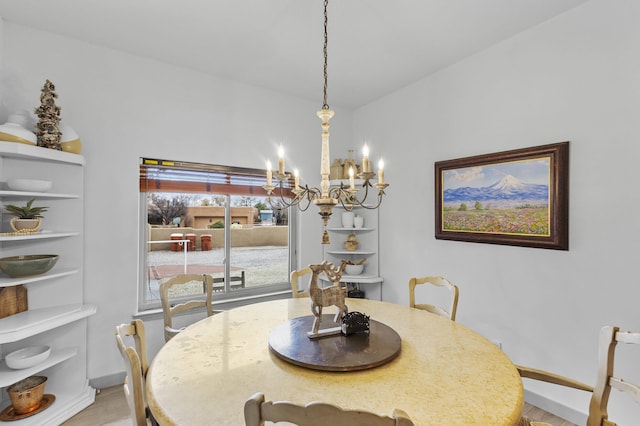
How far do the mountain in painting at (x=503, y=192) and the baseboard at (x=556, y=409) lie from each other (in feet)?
4.71

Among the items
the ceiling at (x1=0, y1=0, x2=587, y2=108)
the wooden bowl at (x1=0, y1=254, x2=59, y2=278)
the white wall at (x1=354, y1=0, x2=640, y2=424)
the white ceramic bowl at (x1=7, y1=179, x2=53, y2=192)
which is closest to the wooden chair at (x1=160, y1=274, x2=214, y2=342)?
the wooden bowl at (x1=0, y1=254, x2=59, y2=278)

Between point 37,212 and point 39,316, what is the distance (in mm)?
709

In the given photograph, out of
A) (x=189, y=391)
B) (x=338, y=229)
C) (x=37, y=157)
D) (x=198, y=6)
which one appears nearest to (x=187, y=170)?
(x=37, y=157)

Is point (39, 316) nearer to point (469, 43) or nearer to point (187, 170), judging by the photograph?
point (187, 170)

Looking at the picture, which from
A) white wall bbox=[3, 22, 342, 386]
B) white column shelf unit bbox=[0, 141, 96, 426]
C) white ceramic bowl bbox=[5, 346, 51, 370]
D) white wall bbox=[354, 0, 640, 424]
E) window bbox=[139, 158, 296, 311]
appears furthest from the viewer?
window bbox=[139, 158, 296, 311]

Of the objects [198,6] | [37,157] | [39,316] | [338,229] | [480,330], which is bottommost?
[480,330]

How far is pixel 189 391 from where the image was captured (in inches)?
42.9

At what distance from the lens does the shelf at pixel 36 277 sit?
1949mm

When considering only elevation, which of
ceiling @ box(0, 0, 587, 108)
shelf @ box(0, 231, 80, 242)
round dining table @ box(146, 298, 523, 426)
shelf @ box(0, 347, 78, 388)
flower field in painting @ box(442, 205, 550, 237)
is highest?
ceiling @ box(0, 0, 587, 108)

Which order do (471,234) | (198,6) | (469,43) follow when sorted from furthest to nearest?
1. (471,234)
2. (469,43)
3. (198,6)

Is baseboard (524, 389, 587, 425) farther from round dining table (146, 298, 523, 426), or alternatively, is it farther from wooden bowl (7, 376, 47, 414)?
wooden bowl (7, 376, 47, 414)

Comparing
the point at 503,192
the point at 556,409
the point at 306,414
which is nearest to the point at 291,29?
the point at 503,192

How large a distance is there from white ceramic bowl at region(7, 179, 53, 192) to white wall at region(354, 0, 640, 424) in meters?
3.08

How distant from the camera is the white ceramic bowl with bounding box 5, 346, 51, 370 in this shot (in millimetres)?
1980
